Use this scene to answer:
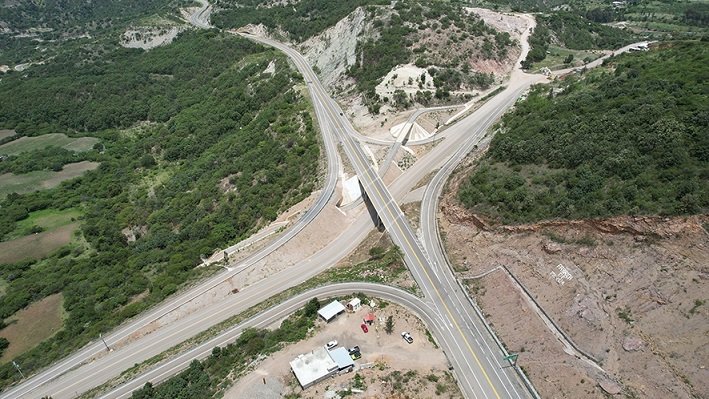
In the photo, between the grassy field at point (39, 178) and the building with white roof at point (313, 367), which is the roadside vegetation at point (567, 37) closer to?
the building with white roof at point (313, 367)

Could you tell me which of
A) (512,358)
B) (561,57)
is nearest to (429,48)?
(561,57)

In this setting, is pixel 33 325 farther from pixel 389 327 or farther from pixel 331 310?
pixel 389 327

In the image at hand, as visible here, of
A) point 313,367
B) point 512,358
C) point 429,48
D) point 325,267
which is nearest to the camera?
point 512,358

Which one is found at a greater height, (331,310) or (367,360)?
(331,310)

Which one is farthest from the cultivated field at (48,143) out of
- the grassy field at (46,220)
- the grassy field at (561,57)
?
the grassy field at (561,57)

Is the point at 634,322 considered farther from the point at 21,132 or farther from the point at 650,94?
the point at 21,132

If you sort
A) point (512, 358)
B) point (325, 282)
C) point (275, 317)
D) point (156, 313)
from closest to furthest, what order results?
point (512, 358), point (275, 317), point (325, 282), point (156, 313)

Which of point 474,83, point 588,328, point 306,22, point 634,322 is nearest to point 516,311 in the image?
point 588,328
